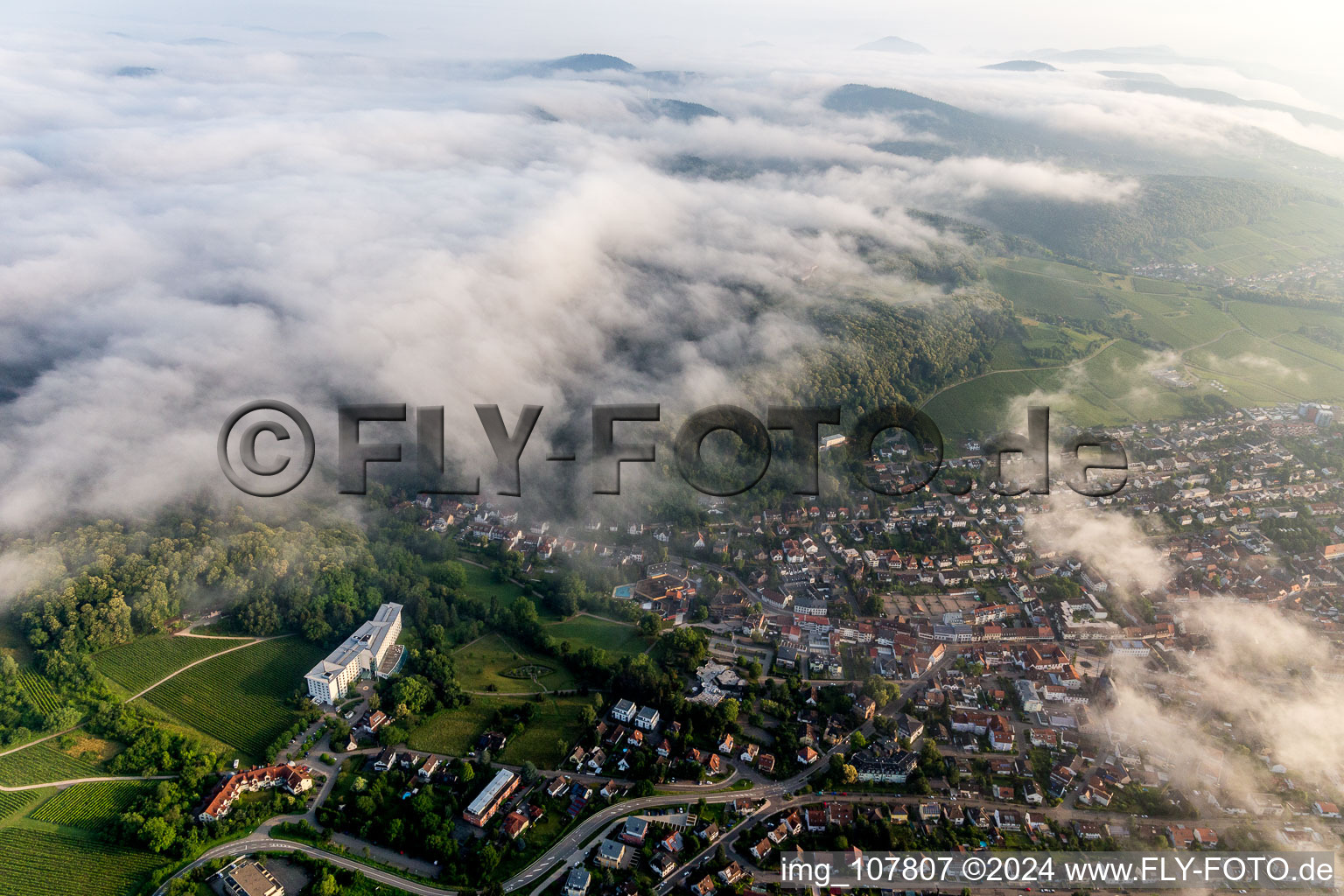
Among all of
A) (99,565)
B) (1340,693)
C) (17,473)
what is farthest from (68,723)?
(1340,693)

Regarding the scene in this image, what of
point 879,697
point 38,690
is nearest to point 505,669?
point 879,697

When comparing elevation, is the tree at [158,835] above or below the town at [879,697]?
below

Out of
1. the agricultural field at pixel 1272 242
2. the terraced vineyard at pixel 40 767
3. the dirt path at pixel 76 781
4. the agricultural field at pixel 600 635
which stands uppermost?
the agricultural field at pixel 1272 242

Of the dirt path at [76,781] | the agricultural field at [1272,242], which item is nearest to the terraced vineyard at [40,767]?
the dirt path at [76,781]

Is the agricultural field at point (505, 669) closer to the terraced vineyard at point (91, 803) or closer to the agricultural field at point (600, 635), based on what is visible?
the agricultural field at point (600, 635)

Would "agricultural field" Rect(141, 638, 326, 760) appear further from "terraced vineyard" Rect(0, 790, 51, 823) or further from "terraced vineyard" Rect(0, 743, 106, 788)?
"terraced vineyard" Rect(0, 790, 51, 823)

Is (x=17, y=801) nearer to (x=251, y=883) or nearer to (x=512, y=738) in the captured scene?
(x=251, y=883)

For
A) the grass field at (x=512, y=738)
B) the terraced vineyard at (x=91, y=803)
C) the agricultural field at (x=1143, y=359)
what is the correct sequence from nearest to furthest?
the terraced vineyard at (x=91, y=803) < the grass field at (x=512, y=738) < the agricultural field at (x=1143, y=359)
